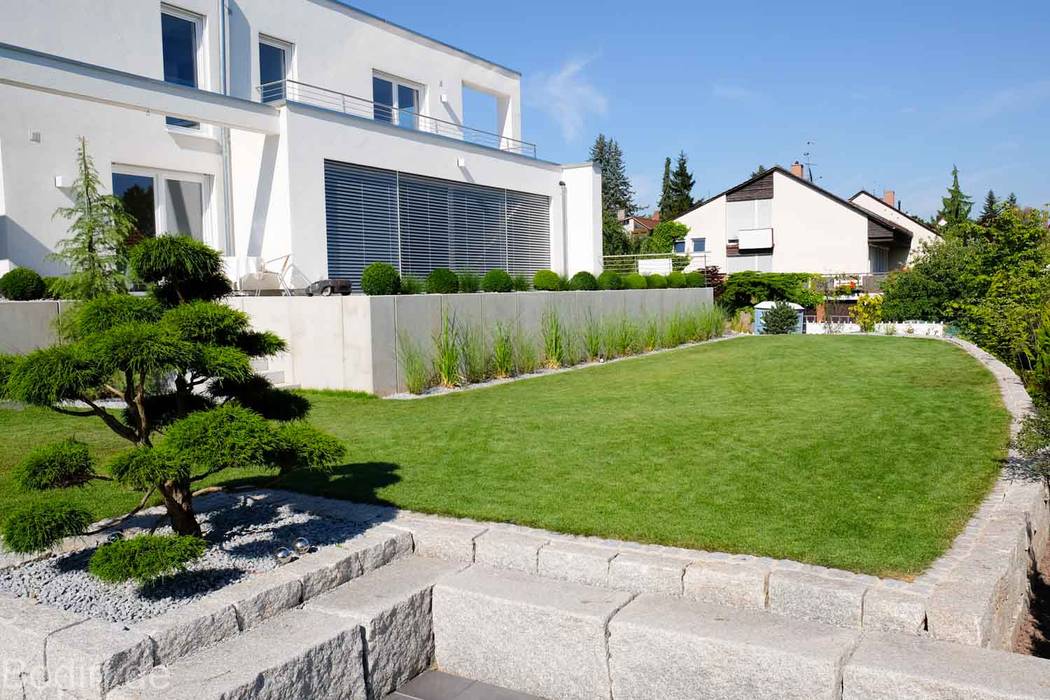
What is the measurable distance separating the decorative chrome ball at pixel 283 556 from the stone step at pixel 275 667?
421 millimetres

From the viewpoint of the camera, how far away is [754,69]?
19.5 metres

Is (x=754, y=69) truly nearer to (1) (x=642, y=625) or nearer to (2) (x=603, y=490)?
(2) (x=603, y=490)

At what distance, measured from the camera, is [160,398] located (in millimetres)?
4348

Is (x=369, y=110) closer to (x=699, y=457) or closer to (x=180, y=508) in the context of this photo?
(x=699, y=457)

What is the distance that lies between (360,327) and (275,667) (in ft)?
24.1

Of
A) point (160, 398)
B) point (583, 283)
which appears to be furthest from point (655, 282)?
point (160, 398)

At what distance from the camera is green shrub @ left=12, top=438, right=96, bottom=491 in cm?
372

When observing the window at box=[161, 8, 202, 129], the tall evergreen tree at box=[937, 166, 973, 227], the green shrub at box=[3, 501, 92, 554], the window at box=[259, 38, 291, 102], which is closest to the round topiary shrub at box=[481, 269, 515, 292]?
the window at box=[161, 8, 202, 129]

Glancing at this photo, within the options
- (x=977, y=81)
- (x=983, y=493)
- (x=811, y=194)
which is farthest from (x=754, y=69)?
(x=811, y=194)

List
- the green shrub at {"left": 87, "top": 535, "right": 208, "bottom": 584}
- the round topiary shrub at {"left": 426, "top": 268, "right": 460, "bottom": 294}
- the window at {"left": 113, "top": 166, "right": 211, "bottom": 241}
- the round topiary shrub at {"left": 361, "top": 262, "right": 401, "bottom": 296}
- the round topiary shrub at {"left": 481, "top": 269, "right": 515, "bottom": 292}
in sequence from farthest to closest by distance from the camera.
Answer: the round topiary shrub at {"left": 481, "top": 269, "right": 515, "bottom": 292}
the window at {"left": 113, "top": 166, "right": 211, "bottom": 241}
the round topiary shrub at {"left": 426, "top": 268, "right": 460, "bottom": 294}
the round topiary shrub at {"left": 361, "top": 262, "right": 401, "bottom": 296}
the green shrub at {"left": 87, "top": 535, "right": 208, "bottom": 584}

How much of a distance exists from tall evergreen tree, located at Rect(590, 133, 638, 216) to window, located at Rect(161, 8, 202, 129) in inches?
2270

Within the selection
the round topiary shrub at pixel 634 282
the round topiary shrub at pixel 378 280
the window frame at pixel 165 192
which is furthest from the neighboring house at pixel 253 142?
the round topiary shrub at pixel 634 282

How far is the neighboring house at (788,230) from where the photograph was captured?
40.2 meters

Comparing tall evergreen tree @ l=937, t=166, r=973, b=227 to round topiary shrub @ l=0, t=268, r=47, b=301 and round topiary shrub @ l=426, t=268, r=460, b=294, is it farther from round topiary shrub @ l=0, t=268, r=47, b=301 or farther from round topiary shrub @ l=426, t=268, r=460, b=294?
round topiary shrub @ l=0, t=268, r=47, b=301
